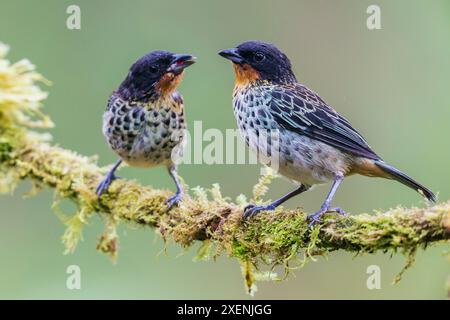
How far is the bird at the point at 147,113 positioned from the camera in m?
4.55

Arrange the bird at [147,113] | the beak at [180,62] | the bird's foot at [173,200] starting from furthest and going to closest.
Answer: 1. the bird at [147,113]
2. the beak at [180,62]
3. the bird's foot at [173,200]

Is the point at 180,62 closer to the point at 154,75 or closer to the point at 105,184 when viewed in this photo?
the point at 154,75

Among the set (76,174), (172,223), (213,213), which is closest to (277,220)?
(213,213)

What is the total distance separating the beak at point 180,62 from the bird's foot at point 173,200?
934 millimetres

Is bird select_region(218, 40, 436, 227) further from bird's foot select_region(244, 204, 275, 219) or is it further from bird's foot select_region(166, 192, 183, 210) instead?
bird's foot select_region(166, 192, 183, 210)

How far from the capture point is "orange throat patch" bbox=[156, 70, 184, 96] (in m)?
4.57

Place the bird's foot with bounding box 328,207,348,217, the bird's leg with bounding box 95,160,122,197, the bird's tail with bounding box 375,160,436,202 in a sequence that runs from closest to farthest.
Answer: the bird's foot with bounding box 328,207,348,217
the bird's tail with bounding box 375,160,436,202
the bird's leg with bounding box 95,160,122,197

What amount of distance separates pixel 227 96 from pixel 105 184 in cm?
303

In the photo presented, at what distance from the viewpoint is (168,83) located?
4.60 m

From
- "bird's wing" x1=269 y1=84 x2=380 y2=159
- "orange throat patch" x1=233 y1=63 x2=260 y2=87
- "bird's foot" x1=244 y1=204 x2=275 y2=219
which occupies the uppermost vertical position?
"orange throat patch" x1=233 y1=63 x2=260 y2=87

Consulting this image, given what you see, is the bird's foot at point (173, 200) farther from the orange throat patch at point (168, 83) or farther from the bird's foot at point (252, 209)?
the orange throat patch at point (168, 83)

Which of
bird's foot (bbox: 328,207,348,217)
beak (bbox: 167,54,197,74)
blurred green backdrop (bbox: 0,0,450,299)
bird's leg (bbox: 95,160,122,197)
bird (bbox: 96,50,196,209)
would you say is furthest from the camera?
blurred green backdrop (bbox: 0,0,450,299)

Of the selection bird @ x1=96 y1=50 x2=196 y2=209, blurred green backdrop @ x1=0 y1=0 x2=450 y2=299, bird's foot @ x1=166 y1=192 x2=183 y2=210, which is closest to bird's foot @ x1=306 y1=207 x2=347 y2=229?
bird's foot @ x1=166 y1=192 x2=183 y2=210

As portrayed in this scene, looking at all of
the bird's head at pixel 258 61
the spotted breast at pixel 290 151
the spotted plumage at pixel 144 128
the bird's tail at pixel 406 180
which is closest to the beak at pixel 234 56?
the bird's head at pixel 258 61
